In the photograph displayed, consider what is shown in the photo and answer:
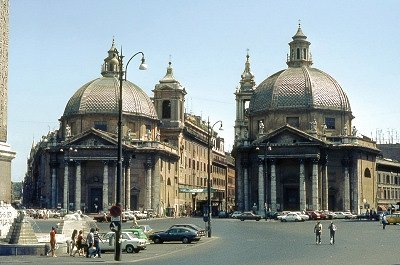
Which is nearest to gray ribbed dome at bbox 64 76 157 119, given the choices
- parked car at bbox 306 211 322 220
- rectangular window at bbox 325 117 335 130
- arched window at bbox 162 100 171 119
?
arched window at bbox 162 100 171 119

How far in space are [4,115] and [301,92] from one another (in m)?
80.3

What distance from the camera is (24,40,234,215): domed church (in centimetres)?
11306

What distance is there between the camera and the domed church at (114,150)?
371 ft

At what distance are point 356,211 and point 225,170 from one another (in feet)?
250

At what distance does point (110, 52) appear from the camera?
131 m

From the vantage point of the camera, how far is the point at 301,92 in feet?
373

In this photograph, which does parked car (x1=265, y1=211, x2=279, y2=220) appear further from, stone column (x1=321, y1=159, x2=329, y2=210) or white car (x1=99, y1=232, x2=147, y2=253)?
white car (x1=99, y1=232, x2=147, y2=253)

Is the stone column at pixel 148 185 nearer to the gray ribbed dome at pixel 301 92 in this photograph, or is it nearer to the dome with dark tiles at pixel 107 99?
the dome with dark tiles at pixel 107 99

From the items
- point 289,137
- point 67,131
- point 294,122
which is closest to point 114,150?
point 67,131

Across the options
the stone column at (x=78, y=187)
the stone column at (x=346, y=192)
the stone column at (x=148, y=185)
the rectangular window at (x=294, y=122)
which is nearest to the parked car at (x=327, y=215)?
the stone column at (x=346, y=192)

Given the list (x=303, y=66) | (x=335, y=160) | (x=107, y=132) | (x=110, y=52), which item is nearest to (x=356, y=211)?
(x=335, y=160)

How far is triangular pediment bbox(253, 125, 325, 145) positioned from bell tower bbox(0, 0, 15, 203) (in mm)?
72826

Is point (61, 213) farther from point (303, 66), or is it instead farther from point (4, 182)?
point (4, 182)

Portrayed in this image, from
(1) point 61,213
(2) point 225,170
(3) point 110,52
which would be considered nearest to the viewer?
(1) point 61,213
